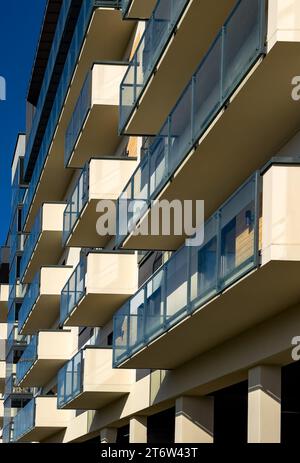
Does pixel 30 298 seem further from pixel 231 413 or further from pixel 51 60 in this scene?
pixel 231 413

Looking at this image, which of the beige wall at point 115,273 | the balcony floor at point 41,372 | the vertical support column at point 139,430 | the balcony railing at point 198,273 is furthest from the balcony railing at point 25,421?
the balcony railing at point 198,273

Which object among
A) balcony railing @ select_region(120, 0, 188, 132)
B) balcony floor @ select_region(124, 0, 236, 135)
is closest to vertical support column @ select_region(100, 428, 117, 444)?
balcony floor @ select_region(124, 0, 236, 135)

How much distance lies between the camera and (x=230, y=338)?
1919 centimetres

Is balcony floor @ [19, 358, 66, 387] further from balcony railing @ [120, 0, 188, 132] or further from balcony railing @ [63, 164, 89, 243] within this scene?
balcony railing @ [120, 0, 188, 132]

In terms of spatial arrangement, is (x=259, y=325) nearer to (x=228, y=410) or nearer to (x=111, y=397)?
(x=228, y=410)

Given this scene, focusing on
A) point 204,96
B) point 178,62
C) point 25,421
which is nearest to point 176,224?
point 178,62

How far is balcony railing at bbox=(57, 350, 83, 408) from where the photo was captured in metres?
30.4

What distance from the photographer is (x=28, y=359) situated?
44125 mm

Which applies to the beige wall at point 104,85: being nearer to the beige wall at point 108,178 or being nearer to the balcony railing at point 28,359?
the beige wall at point 108,178

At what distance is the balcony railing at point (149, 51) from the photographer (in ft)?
65.7

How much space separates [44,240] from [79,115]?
1194cm

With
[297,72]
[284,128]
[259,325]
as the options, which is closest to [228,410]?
[259,325]

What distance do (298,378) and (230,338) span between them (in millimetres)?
2702
